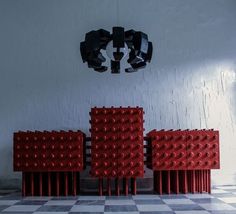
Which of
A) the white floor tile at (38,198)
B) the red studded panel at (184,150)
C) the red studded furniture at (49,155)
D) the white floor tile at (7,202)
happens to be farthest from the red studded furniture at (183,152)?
the white floor tile at (7,202)

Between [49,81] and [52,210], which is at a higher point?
[49,81]

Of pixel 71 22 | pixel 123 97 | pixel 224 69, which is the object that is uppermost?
pixel 71 22

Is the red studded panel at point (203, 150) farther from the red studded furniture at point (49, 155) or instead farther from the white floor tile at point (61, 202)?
the white floor tile at point (61, 202)

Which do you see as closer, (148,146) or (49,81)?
(148,146)

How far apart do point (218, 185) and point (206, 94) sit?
Result: 1.29 m

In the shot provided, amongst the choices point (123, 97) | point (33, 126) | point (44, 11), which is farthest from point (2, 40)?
point (123, 97)

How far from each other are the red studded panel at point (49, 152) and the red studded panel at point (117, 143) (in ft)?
0.64

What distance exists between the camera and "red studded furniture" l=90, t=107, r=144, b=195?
416 cm

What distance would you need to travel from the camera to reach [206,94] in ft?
16.6

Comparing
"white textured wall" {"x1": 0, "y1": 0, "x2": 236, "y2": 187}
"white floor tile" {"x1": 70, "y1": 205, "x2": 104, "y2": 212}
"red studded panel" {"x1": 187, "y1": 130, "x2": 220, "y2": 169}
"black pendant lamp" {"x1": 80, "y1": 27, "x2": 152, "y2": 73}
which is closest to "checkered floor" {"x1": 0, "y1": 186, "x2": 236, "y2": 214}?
"white floor tile" {"x1": 70, "y1": 205, "x2": 104, "y2": 212}

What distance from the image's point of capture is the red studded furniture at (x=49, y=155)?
4.19m

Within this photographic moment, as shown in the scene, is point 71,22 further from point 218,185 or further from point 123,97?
point 218,185

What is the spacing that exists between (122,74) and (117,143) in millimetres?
1230

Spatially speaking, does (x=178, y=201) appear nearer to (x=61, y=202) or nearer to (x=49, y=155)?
(x=61, y=202)
